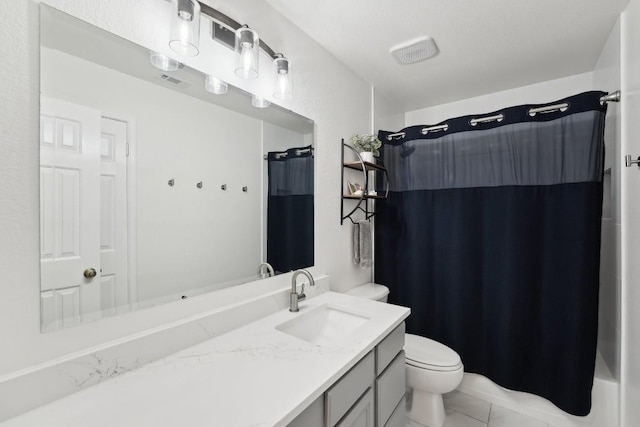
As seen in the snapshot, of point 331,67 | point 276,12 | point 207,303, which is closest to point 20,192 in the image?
point 207,303

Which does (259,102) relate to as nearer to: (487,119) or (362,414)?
(362,414)

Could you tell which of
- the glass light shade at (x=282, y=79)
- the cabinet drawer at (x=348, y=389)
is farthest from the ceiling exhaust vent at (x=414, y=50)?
the cabinet drawer at (x=348, y=389)

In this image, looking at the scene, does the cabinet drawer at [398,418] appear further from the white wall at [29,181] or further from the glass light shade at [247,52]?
the glass light shade at [247,52]

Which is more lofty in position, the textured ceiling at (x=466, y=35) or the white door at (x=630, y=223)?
the textured ceiling at (x=466, y=35)

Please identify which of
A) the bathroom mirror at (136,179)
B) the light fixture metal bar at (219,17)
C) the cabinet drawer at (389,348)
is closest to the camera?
the bathroom mirror at (136,179)

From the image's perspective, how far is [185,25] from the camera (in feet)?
3.29

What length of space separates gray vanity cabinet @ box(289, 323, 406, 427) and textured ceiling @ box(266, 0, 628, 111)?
161cm

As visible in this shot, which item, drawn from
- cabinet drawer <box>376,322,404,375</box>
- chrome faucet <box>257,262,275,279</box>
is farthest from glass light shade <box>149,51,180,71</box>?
cabinet drawer <box>376,322,404,375</box>

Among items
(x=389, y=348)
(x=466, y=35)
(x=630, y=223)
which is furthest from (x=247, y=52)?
(x=630, y=223)

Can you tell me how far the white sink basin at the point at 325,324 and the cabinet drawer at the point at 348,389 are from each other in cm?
27

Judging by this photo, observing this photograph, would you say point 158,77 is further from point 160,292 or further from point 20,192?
point 160,292

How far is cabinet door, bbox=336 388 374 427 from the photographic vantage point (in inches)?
37.8

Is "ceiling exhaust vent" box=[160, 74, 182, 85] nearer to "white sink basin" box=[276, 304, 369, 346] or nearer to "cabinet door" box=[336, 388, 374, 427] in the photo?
"white sink basin" box=[276, 304, 369, 346]

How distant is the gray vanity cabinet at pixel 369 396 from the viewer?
2.83 ft
